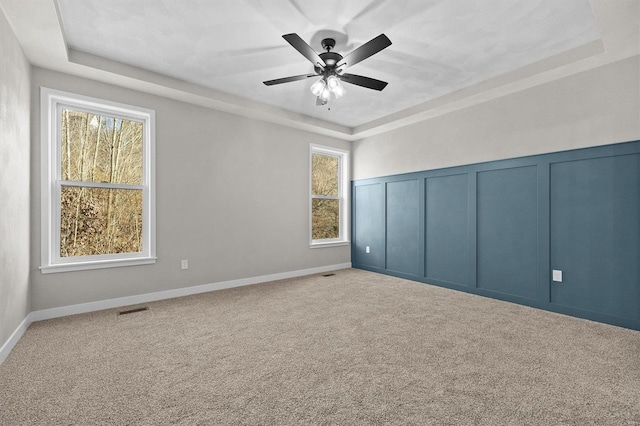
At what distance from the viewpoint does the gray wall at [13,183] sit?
2.25m

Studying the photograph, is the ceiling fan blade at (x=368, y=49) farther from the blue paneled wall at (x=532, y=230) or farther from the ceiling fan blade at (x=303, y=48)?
the blue paneled wall at (x=532, y=230)

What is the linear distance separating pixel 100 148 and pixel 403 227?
14.6 feet

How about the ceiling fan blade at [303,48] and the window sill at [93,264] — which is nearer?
the ceiling fan blade at [303,48]

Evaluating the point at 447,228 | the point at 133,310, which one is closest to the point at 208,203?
the point at 133,310

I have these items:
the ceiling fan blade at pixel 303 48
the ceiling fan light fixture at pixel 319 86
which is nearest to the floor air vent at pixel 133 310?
the ceiling fan light fixture at pixel 319 86

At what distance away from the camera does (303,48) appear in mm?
2496

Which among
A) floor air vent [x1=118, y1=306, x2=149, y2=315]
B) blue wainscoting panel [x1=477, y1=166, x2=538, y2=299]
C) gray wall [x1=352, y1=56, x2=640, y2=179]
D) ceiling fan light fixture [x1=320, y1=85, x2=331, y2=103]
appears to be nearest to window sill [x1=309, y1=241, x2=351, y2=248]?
gray wall [x1=352, y1=56, x2=640, y2=179]

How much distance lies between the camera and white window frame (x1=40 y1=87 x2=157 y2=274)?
3.08 meters

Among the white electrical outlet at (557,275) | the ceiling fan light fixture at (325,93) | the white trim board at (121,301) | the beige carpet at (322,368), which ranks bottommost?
the beige carpet at (322,368)

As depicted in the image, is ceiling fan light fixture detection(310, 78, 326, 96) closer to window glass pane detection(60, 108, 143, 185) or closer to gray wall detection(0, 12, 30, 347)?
window glass pane detection(60, 108, 143, 185)

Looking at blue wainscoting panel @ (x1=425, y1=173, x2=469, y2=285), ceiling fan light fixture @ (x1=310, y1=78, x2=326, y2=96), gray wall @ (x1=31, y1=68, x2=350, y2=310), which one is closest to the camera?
ceiling fan light fixture @ (x1=310, y1=78, x2=326, y2=96)

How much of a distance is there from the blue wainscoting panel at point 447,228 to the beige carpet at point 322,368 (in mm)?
1010

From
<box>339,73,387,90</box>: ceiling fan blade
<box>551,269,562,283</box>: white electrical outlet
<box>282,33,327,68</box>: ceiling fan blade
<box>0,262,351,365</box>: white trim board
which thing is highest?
<box>282,33,327,68</box>: ceiling fan blade

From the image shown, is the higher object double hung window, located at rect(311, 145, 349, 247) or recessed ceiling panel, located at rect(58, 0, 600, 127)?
recessed ceiling panel, located at rect(58, 0, 600, 127)
